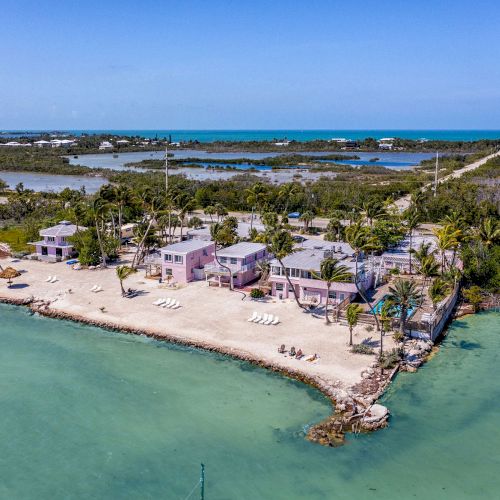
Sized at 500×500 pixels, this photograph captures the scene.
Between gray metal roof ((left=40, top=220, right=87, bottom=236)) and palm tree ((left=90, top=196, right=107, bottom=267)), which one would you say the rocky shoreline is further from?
gray metal roof ((left=40, top=220, right=87, bottom=236))

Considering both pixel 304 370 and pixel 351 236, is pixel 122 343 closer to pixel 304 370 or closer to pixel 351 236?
pixel 304 370

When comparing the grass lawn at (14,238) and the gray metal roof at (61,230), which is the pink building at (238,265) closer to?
the gray metal roof at (61,230)

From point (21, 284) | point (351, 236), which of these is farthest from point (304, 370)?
point (21, 284)

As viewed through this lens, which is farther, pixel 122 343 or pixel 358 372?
pixel 122 343

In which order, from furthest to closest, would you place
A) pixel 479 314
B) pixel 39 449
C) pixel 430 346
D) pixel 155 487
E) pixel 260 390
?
pixel 479 314, pixel 430 346, pixel 260 390, pixel 39 449, pixel 155 487

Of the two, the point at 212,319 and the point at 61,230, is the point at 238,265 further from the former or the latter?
the point at 61,230

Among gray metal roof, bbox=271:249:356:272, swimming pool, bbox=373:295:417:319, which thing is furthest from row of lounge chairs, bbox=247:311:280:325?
swimming pool, bbox=373:295:417:319

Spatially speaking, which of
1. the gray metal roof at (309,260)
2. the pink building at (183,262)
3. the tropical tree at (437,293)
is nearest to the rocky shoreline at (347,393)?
the tropical tree at (437,293)
